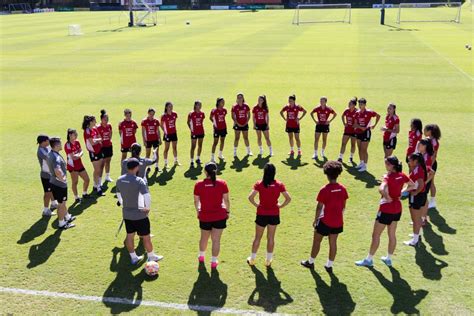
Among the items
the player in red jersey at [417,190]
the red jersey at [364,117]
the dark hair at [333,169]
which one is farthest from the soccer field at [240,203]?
the dark hair at [333,169]

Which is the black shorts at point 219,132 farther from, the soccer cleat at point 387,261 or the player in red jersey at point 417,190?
the soccer cleat at point 387,261

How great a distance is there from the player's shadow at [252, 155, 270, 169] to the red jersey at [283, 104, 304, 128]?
1280 mm

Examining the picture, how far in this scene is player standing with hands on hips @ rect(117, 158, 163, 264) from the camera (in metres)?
7.33

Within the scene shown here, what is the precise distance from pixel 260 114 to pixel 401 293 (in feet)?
25.2

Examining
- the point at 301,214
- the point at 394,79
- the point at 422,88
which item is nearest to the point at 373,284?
the point at 301,214

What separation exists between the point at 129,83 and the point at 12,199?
13780mm

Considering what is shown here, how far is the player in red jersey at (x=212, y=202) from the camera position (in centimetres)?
721

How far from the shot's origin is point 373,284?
7.31 m

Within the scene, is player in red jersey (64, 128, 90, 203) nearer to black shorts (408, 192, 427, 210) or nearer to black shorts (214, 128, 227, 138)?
black shorts (214, 128, 227, 138)

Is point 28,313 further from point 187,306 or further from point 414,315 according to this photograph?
point 414,315

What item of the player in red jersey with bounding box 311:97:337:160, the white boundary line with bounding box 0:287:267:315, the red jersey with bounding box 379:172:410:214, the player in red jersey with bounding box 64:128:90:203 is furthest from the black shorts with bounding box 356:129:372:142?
the player in red jersey with bounding box 64:128:90:203

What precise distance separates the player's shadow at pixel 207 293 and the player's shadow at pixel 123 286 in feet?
2.67

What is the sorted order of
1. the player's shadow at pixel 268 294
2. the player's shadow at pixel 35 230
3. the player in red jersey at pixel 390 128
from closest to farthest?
the player's shadow at pixel 268 294 < the player's shadow at pixel 35 230 < the player in red jersey at pixel 390 128

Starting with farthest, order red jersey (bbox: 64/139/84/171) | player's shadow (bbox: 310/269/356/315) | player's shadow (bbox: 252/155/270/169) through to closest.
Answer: player's shadow (bbox: 252/155/270/169)
red jersey (bbox: 64/139/84/171)
player's shadow (bbox: 310/269/356/315)
